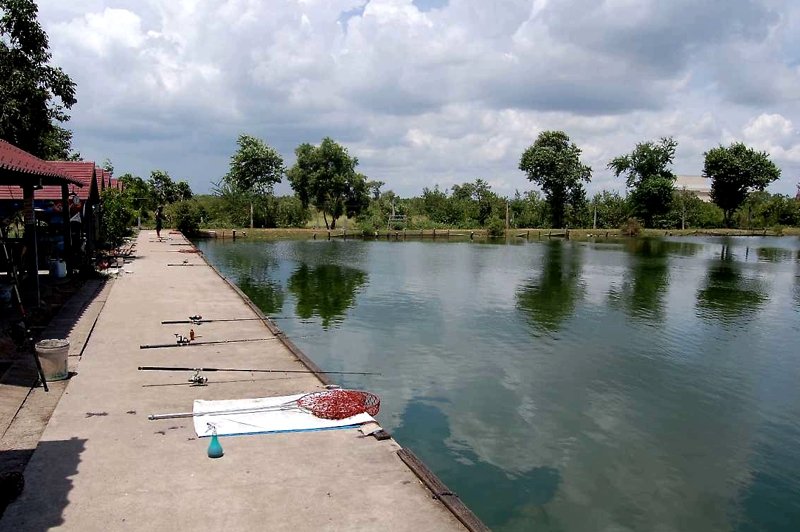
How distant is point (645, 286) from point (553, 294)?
454 cm

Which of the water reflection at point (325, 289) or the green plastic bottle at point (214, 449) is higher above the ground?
the green plastic bottle at point (214, 449)

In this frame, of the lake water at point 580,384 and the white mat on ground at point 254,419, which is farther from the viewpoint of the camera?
the lake water at point 580,384

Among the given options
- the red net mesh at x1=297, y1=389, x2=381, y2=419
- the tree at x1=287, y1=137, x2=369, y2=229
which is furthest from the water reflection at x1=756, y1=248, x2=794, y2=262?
the red net mesh at x1=297, y1=389, x2=381, y2=419

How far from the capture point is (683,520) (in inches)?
257

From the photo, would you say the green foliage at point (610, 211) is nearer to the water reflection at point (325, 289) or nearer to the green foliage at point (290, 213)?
the green foliage at point (290, 213)

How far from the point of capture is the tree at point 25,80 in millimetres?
17641

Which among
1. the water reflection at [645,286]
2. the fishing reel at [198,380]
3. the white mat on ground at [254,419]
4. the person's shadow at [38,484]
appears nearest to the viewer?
the person's shadow at [38,484]

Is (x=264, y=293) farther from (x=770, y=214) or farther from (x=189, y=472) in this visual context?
(x=770, y=214)

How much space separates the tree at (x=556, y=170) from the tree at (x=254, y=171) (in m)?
24.4

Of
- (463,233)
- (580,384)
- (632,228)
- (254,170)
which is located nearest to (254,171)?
(254,170)

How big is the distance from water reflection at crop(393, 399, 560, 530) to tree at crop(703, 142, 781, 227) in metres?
65.0

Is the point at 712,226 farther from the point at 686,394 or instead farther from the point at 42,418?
the point at 42,418

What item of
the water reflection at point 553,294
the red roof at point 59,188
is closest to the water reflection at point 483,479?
the water reflection at point 553,294

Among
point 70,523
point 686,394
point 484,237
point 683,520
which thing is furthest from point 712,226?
point 70,523
